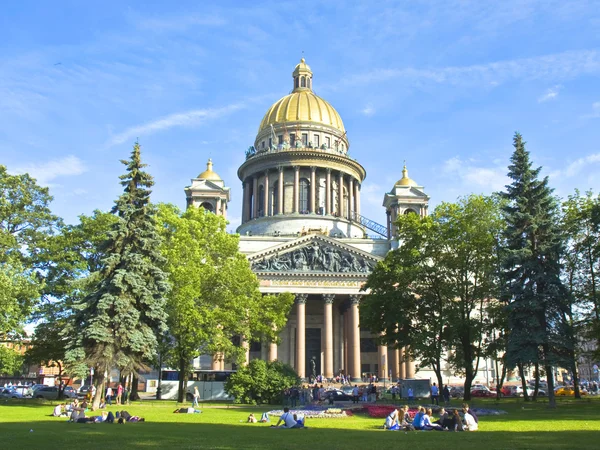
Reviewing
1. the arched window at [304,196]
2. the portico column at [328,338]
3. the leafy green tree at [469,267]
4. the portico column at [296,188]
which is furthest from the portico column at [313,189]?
the leafy green tree at [469,267]

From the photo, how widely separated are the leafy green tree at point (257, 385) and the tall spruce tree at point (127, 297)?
673 cm

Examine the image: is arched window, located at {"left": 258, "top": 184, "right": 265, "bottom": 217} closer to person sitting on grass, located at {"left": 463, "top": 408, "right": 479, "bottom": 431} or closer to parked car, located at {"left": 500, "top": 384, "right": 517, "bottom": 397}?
parked car, located at {"left": 500, "top": 384, "right": 517, "bottom": 397}

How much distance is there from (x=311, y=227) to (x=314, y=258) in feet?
39.9

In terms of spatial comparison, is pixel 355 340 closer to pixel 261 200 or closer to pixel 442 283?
pixel 442 283

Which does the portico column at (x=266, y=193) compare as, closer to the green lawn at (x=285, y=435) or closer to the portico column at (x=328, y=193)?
the portico column at (x=328, y=193)

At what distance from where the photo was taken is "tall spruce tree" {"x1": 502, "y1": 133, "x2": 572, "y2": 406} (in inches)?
1115

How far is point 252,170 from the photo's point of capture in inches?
3049

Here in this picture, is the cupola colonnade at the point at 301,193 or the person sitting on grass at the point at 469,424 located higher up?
the cupola colonnade at the point at 301,193

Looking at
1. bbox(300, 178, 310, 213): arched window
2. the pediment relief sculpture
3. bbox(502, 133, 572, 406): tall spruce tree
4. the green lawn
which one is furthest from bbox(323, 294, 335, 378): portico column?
the green lawn

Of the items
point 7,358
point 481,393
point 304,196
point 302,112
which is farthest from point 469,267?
point 302,112

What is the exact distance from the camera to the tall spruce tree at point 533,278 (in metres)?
28.3

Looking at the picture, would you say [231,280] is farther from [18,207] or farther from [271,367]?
[18,207]

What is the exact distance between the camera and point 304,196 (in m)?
74.8

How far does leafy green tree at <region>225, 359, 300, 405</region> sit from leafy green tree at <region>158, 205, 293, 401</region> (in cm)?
190
